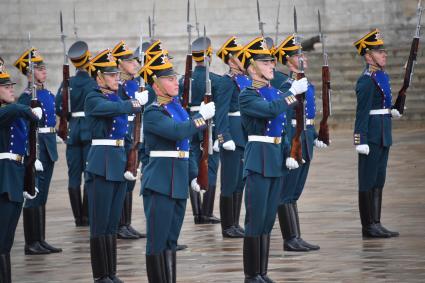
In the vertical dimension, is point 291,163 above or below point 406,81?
below

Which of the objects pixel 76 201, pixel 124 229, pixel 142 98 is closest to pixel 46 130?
pixel 124 229

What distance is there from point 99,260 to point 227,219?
3.03 m

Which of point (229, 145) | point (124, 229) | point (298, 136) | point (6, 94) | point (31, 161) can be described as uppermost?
point (6, 94)

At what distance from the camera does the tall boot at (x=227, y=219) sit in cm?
1407

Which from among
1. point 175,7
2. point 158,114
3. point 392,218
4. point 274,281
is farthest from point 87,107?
point 175,7

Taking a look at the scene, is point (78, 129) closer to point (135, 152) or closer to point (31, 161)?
point (135, 152)

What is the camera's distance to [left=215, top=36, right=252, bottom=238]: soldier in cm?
1416

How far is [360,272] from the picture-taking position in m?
11.4

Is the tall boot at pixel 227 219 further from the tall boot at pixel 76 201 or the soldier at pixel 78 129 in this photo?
the tall boot at pixel 76 201

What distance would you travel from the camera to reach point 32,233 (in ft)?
45.1

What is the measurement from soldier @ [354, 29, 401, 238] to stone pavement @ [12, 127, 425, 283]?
299mm

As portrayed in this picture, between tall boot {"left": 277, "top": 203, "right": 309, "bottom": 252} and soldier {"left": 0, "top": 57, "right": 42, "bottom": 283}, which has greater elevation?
soldier {"left": 0, "top": 57, "right": 42, "bottom": 283}

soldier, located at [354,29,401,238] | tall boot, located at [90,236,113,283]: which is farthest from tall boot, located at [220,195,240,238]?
tall boot, located at [90,236,113,283]

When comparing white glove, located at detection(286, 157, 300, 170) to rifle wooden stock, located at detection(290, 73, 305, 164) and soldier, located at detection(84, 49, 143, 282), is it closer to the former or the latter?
rifle wooden stock, located at detection(290, 73, 305, 164)
